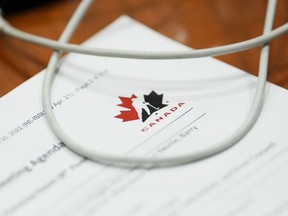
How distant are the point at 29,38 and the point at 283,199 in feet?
0.79

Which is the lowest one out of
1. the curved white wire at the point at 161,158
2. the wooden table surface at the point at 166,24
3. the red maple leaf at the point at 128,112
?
the curved white wire at the point at 161,158

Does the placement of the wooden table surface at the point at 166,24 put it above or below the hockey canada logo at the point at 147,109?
above

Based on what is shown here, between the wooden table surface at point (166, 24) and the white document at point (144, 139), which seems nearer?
the white document at point (144, 139)

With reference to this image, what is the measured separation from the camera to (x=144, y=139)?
12.1 inches

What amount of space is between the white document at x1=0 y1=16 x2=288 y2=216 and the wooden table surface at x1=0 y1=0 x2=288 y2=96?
0.02 metres

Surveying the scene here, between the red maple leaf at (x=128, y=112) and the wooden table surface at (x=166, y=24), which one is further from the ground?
the wooden table surface at (x=166, y=24)

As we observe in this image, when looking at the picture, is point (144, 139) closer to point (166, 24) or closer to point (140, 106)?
point (140, 106)

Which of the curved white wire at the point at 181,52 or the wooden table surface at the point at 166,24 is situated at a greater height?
the wooden table surface at the point at 166,24

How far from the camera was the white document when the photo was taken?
27cm

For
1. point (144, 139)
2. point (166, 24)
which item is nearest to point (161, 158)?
point (144, 139)

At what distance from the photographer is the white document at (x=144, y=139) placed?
10.7 inches

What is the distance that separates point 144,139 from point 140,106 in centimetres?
4

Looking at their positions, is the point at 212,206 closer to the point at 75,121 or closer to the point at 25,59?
the point at 75,121

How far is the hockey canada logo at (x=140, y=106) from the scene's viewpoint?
32 centimetres
